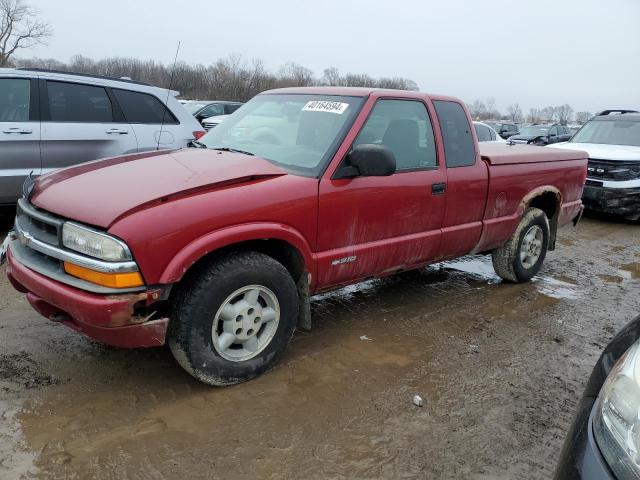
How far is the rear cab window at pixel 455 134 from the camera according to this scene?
4441mm

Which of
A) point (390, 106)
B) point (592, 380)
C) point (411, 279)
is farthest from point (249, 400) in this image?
point (411, 279)

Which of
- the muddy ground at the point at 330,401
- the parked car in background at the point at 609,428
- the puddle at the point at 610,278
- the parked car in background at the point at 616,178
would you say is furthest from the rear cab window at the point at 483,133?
the parked car in background at the point at 609,428

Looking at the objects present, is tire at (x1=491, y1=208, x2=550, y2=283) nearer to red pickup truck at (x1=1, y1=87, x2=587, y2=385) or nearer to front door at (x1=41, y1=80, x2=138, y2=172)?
red pickup truck at (x1=1, y1=87, x2=587, y2=385)

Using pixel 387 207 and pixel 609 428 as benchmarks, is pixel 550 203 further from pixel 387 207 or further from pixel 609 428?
pixel 609 428

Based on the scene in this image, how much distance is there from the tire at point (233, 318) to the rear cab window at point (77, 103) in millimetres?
4053

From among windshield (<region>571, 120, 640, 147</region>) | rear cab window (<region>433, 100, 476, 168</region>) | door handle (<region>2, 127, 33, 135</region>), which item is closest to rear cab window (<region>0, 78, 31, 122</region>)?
door handle (<region>2, 127, 33, 135</region>)

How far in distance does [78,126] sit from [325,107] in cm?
355

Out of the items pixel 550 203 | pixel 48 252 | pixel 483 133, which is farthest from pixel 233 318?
pixel 483 133

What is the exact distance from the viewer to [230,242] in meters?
3.00

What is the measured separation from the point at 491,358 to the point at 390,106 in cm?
205

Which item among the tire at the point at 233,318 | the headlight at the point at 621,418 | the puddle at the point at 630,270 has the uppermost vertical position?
the headlight at the point at 621,418

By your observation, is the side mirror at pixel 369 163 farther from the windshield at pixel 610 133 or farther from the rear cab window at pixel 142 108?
the windshield at pixel 610 133

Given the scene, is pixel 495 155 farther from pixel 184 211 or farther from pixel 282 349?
pixel 184 211

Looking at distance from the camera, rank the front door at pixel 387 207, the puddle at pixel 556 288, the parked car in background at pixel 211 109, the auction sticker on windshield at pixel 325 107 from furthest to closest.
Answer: the parked car in background at pixel 211 109 → the puddle at pixel 556 288 → the auction sticker on windshield at pixel 325 107 → the front door at pixel 387 207
